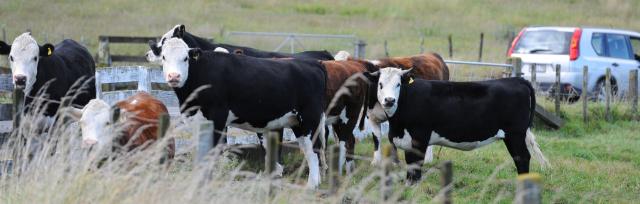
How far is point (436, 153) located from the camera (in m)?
14.3

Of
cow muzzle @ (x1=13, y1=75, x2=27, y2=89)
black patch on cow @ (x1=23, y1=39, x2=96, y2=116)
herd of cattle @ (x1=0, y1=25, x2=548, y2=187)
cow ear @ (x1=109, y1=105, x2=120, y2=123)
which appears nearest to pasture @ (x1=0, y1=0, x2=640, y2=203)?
cow ear @ (x1=109, y1=105, x2=120, y2=123)

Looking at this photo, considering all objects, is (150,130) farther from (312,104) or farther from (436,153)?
(436,153)

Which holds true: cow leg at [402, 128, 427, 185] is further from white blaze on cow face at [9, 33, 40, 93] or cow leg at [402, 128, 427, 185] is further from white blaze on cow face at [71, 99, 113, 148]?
white blaze on cow face at [9, 33, 40, 93]

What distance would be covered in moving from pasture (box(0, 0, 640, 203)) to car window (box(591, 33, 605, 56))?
2273 mm

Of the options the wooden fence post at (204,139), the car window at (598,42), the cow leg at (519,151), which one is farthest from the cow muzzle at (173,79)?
the car window at (598,42)

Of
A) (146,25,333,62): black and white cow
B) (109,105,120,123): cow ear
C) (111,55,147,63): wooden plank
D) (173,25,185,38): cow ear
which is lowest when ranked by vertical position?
(111,55,147,63): wooden plank

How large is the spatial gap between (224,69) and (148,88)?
9.52 feet

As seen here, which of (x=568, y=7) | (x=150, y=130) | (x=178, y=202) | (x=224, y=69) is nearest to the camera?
(x=178, y=202)

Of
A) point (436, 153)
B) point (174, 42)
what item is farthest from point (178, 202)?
point (436, 153)

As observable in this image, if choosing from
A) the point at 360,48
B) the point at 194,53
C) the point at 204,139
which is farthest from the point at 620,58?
the point at 204,139

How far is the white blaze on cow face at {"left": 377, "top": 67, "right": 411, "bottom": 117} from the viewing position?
11547mm

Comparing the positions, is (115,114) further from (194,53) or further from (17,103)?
(194,53)

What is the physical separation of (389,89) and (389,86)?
45 mm

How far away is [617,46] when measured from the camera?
70.5 feet
